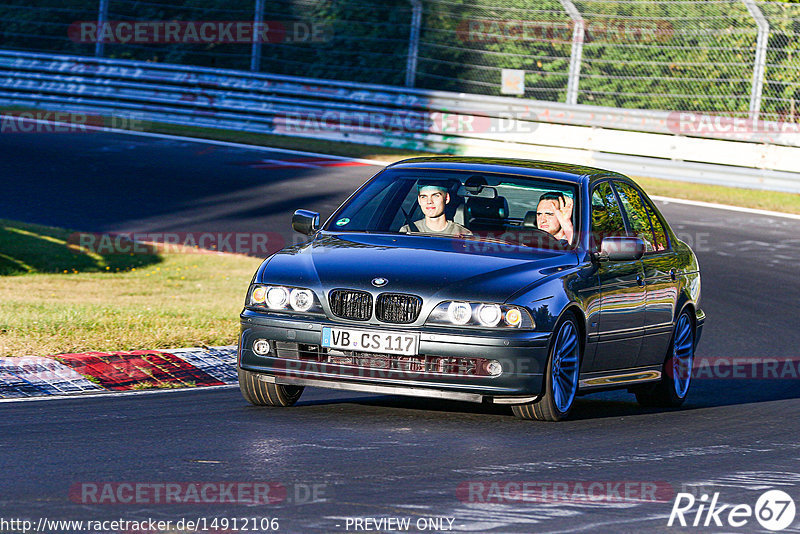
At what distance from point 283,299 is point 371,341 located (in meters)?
0.63

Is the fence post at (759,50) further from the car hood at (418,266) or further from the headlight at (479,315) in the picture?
the headlight at (479,315)

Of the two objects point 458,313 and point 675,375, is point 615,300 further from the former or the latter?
point 458,313

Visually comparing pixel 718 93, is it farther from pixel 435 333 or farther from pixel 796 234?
pixel 435 333

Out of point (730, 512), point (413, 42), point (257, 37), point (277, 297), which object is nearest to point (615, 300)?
point (277, 297)

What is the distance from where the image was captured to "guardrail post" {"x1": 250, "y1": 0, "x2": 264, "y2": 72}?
26938mm

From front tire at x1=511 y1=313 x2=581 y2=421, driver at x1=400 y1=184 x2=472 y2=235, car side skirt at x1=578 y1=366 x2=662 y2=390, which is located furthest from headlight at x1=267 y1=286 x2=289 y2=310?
car side skirt at x1=578 y1=366 x2=662 y2=390

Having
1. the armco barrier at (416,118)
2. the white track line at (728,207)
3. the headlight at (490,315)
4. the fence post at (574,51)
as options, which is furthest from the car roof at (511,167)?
the fence post at (574,51)

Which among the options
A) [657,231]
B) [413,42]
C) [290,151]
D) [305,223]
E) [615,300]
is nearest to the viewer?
[615,300]

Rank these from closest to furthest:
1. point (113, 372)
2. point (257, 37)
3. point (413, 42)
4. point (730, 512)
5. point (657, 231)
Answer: point (730, 512), point (113, 372), point (657, 231), point (413, 42), point (257, 37)

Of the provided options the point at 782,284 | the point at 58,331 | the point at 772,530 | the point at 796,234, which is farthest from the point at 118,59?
the point at 772,530

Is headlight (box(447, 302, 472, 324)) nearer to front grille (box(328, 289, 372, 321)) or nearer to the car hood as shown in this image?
the car hood

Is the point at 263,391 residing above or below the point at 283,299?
below

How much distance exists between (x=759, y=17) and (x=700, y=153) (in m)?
2.34

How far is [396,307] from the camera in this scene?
7.58m
